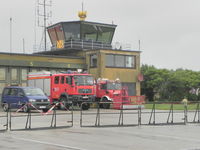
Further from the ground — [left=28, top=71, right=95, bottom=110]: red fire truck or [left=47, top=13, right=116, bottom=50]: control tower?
[left=47, top=13, right=116, bottom=50]: control tower

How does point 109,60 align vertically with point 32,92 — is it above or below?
above

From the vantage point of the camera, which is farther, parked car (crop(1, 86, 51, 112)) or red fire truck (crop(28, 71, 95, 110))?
red fire truck (crop(28, 71, 95, 110))

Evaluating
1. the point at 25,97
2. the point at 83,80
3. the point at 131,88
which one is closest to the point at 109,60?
the point at 131,88

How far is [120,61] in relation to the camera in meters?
46.3

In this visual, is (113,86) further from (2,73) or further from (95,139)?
(95,139)

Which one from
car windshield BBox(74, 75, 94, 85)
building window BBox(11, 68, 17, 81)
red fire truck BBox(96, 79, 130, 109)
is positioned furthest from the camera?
building window BBox(11, 68, 17, 81)

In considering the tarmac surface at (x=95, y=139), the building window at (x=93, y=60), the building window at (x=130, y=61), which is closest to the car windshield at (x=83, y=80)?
the building window at (x=93, y=60)

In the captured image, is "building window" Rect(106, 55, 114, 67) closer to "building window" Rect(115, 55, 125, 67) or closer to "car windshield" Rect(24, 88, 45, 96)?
"building window" Rect(115, 55, 125, 67)

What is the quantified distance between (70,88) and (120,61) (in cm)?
1311

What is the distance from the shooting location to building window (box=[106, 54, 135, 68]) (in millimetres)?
45281

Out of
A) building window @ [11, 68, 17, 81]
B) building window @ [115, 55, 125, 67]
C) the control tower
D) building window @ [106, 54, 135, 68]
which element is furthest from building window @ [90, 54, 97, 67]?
building window @ [11, 68, 17, 81]

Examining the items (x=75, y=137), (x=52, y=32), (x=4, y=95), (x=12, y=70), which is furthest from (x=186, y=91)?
(x=75, y=137)

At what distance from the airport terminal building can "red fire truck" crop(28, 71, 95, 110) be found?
5.62 meters

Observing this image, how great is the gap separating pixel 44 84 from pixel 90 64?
32.2 ft
